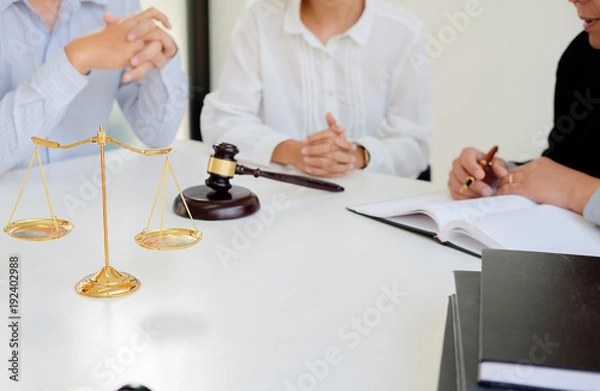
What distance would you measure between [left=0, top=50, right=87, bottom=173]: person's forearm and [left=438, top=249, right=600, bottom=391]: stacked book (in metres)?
0.96

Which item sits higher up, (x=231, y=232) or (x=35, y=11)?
(x=35, y=11)

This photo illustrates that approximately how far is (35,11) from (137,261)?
865 mm

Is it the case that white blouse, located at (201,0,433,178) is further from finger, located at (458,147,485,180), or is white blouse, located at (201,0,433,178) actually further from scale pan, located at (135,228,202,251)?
scale pan, located at (135,228,202,251)

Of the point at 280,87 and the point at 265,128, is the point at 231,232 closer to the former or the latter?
the point at 265,128

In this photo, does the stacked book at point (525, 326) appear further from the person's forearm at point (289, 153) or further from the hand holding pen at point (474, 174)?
the person's forearm at point (289, 153)

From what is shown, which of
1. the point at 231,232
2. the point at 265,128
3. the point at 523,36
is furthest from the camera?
the point at 523,36

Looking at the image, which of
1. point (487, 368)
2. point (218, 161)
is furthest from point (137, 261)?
point (487, 368)

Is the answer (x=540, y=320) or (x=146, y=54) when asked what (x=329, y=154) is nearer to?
(x=146, y=54)

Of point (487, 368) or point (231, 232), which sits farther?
point (231, 232)

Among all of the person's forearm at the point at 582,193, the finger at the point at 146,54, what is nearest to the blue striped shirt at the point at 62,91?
the finger at the point at 146,54

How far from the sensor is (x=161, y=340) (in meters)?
0.70

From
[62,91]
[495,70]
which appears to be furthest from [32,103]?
[495,70]

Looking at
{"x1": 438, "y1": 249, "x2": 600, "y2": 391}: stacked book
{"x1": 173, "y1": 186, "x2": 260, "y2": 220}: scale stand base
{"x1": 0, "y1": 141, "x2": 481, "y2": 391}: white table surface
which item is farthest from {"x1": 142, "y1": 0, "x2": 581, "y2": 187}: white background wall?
{"x1": 438, "y1": 249, "x2": 600, "y2": 391}: stacked book

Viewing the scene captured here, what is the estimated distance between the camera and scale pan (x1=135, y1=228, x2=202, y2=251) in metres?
0.79
